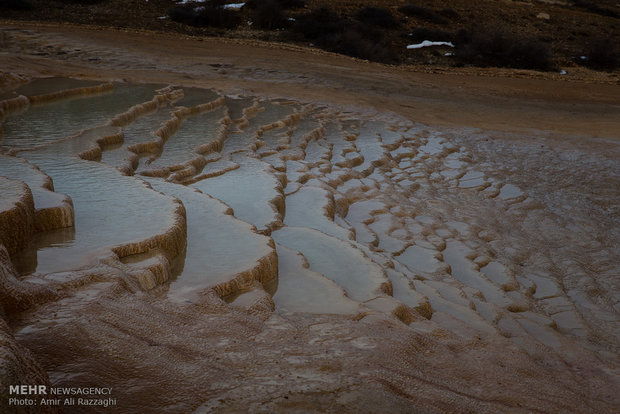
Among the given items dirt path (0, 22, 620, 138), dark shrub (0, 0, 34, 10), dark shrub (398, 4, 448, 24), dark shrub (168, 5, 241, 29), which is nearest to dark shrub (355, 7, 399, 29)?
dark shrub (398, 4, 448, 24)

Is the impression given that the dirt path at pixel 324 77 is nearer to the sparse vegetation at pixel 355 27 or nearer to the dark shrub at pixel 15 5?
the sparse vegetation at pixel 355 27

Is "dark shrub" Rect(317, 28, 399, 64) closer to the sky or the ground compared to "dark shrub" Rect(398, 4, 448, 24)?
closer to the ground

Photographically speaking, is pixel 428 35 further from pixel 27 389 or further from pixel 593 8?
pixel 27 389

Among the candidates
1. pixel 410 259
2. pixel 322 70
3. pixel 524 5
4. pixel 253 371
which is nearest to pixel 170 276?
pixel 253 371

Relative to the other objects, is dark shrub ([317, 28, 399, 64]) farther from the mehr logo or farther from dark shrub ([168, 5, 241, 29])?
the mehr logo

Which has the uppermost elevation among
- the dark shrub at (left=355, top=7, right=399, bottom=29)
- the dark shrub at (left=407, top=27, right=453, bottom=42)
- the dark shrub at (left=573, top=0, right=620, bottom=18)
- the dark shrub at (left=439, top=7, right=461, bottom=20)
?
the dark shrub at (left=573, top=0, right=620, bottom=18)

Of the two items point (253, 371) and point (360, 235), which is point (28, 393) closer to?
point (253, 371)

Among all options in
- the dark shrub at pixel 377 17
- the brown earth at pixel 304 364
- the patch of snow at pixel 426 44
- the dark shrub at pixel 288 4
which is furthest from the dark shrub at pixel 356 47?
the brown earth at pixel 304 364
